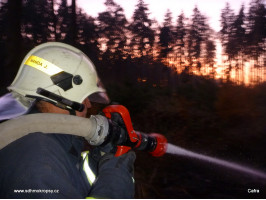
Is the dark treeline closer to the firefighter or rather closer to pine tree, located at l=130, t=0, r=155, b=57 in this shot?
pine tree, located at l=130, t=0, r=155, b=57

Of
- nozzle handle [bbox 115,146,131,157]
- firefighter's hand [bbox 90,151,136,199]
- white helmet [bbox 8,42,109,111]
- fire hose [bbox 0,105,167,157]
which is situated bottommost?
firefighter's hand [bbox 90,151,136,199]

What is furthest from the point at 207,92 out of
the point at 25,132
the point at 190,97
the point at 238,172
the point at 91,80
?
the point at 25,132

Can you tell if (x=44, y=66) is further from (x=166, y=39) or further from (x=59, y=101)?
(x=166, y=39)

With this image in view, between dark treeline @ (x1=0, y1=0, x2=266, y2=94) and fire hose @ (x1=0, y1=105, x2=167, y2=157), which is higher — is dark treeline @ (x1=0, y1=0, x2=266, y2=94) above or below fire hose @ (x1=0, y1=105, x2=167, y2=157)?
above

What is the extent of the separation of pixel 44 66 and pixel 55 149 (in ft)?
2.31

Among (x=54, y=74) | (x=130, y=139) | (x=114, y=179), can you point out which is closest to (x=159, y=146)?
(x=130, y=139)

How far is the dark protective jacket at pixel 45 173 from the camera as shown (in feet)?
3.14

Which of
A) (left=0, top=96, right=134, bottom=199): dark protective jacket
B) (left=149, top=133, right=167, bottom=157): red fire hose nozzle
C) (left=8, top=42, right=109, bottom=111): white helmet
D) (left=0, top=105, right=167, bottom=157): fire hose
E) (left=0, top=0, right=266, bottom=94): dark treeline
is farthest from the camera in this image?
(left=0, top=0, right=266, bottom=94): dark treeline

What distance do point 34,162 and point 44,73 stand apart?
2.45 feet

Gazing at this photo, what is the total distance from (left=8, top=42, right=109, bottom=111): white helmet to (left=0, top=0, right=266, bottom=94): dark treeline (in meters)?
7.83

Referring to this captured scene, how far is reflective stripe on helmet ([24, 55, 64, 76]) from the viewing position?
150 centimetres

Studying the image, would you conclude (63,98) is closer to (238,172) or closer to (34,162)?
(34,162)

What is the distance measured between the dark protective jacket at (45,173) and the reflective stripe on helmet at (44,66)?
13.7 inches

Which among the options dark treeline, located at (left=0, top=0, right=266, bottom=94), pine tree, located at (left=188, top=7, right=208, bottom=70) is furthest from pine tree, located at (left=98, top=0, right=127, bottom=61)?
pine tree, located at (left=188, top=7, right=208, bottom=70)
